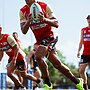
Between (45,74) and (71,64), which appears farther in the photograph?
(71,64)

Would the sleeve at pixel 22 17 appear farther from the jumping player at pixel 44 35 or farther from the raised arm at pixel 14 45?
the raised arm at pixel 14 45

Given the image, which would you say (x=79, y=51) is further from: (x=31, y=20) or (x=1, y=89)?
(x=1, y=89)

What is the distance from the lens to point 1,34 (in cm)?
1309

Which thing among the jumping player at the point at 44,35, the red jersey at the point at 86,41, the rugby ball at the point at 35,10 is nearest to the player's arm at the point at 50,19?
the jumping player at the point at 44,35

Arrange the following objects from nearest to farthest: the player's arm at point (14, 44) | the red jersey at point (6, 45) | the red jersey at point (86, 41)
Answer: the player's arm at point (14, 44), the red jersey at point (6, 45), the red jersey at point (86, 41)

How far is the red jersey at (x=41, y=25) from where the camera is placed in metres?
9.55

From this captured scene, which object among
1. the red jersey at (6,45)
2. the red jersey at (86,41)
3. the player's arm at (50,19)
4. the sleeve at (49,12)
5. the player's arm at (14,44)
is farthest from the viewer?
the red jersey at (86,41)

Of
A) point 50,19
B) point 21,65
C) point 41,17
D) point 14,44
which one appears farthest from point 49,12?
point 21,65

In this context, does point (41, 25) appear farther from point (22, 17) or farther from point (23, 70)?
point (23, 70)

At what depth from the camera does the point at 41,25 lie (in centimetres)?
965

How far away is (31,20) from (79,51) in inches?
167

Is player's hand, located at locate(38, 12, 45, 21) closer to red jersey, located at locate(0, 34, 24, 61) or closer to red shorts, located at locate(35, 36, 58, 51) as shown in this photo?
red shorts, located at locate(35, 36, 58, 51)

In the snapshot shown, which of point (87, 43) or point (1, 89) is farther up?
point (87, 43)

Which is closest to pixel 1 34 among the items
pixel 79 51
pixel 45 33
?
pixel 79 51
